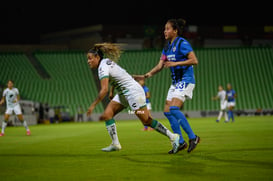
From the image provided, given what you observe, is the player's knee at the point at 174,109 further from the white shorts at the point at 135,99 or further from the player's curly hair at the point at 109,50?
the player's curly hair at the point at 109,50

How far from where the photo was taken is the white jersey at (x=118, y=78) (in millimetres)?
7943

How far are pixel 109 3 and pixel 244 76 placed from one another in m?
20.9

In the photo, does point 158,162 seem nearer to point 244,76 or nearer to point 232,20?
point 244,76

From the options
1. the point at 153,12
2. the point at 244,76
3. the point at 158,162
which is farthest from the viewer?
the point at 153,12

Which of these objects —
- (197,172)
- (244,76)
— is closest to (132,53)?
(244,76)

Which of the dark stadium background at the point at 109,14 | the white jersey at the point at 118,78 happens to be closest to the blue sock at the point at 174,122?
the white jersey at the point at 118,78

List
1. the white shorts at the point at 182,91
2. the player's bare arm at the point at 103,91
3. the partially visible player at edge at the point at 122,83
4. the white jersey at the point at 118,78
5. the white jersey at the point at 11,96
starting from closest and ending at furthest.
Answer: the player's bare arm at the point at 103,91
the white jersey at the point at 118,78
the partially visible player at edge at the point at 122,83
the white shorts at the point at 182,91
the white jersey at the point at 11,96

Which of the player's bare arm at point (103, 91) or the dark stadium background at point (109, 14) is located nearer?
the player's bare arm at point (103, 91)

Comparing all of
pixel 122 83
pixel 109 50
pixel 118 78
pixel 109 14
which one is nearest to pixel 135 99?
pixel 122 83

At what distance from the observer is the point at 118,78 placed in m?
8.12

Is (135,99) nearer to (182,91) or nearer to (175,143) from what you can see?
(182,91)

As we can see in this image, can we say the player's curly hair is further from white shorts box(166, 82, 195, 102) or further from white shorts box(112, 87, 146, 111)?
white shorts box(166, 82, 195, 102)

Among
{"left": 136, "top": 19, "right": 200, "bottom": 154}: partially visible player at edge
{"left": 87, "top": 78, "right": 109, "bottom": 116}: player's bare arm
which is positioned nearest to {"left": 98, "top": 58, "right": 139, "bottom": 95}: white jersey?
{"left": 87, "top": 78, "right": 109, "bottom": 116}: player's bare arm

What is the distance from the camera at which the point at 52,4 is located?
52906 millimetres
